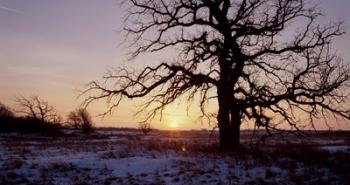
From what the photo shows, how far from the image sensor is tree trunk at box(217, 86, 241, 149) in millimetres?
26812

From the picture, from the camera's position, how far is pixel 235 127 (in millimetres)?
27016

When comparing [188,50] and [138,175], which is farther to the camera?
[188,50]

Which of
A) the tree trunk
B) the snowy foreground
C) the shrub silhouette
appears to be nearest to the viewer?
the snowy foreground

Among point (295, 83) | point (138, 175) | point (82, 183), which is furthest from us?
point (295, 83)

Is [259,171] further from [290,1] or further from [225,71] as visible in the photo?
[290,1]

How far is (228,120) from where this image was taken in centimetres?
2694

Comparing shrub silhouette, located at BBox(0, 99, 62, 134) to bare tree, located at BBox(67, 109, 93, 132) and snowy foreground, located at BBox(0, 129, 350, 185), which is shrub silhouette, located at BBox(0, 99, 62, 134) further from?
snowy foreground, located at BBox(0, 129, 350, 185)

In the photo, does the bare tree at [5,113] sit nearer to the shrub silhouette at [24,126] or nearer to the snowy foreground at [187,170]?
the shrub silhouette at [24,126]

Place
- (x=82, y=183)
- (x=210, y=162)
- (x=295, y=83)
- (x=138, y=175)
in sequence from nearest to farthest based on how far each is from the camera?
(x=82, y=183), (x=138, y=175), (x=210, y=162), (x=295, y=83)

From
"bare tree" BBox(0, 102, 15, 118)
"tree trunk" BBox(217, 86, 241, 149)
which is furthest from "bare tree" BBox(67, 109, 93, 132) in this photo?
"tree trunk" BBox(217, 86, 241, 149)

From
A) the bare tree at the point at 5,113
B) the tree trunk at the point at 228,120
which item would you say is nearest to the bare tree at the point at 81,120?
the bare tree at the point at 5,113

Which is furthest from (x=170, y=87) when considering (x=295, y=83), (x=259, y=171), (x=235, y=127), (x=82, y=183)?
(x=82, y=183)

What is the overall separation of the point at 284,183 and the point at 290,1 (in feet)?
41.8

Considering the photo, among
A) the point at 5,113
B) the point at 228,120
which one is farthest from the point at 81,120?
the point at 228,120
